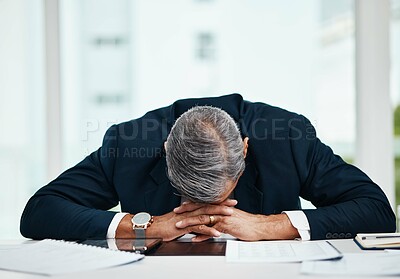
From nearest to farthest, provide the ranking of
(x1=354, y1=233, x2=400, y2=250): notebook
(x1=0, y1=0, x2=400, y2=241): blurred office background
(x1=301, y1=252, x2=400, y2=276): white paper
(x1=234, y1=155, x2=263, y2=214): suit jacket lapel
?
(x1=301, y1=252, x2=400, y2=276): white paper, (x1=354, y1=233, x2=400, y2=250): notebook, (x1=234, y1=155, x2=263, y2=214): suit jacket lapel, (x1=0, y1=0, x2=400, y2=241): blurred office background

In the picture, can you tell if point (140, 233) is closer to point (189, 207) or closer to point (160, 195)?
point (189, 207)

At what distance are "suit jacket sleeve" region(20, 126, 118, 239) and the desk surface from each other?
0.50 m

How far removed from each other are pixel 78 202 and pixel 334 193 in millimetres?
872

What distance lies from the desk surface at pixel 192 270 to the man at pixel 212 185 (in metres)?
0.33

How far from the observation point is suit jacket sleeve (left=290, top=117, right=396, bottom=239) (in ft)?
5.74

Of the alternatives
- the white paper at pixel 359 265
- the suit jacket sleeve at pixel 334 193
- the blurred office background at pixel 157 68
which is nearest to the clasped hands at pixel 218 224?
the suit jacket sleeve at pixel 334 193

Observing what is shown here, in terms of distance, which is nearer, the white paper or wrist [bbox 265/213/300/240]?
the white paper

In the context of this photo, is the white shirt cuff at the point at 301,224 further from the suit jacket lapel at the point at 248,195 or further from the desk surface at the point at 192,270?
the desk surface at the point at 192,270

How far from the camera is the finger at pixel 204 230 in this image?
1668 mm

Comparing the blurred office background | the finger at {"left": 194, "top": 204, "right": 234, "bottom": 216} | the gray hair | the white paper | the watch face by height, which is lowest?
the white paper

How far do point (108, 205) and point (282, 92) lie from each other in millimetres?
1570

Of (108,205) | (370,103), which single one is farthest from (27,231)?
(370,103)

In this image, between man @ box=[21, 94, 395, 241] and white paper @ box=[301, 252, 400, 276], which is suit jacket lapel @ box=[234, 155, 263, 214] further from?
white paper @ box=[301, 252, 400, 276]

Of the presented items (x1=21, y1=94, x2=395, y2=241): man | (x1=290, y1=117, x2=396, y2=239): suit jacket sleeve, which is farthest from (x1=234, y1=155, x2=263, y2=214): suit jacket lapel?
(x1=290, y1=117, x2=396, y2=239): suit jacket sleeve
